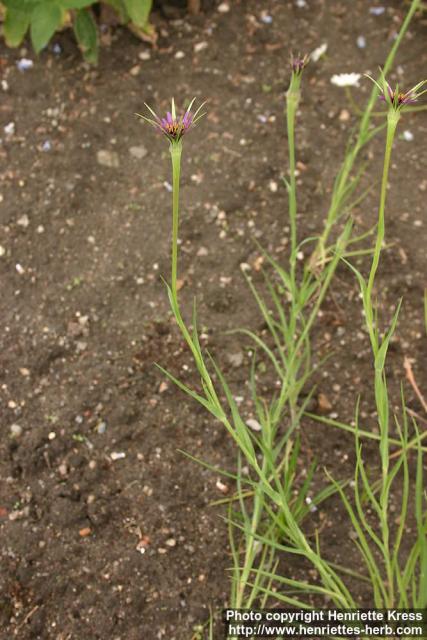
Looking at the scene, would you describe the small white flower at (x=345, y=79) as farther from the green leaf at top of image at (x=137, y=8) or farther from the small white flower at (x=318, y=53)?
the green leaf at top of image at (x=137, y=8)

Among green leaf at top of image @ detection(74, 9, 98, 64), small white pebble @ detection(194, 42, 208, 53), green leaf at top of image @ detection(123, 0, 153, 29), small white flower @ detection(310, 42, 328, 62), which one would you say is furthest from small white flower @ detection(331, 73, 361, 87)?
green leaf at top of image @ detection(74, 9, 98, 64)

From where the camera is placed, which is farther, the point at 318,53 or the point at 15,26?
the point at 318,53

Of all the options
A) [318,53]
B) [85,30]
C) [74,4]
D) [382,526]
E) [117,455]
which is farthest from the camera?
[318,53]

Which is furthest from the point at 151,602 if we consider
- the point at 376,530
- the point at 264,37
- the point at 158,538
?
the point at 264,37

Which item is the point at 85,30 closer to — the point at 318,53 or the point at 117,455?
the point at 318,53

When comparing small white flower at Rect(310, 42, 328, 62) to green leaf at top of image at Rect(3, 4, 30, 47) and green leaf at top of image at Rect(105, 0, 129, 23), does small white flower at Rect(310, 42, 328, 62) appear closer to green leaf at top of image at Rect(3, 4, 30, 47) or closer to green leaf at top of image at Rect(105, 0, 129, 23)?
green leaf at top of image at Rect(105, 0, 129, 23)

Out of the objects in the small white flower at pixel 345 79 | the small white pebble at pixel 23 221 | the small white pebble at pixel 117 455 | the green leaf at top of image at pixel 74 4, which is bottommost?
the small white pebble at pixel 117 455

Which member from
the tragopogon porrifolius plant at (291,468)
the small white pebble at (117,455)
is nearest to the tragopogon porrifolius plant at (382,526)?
the tragopogon porrifolius plant at (291,468)

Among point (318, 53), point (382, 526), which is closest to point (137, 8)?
point (318, 53)
